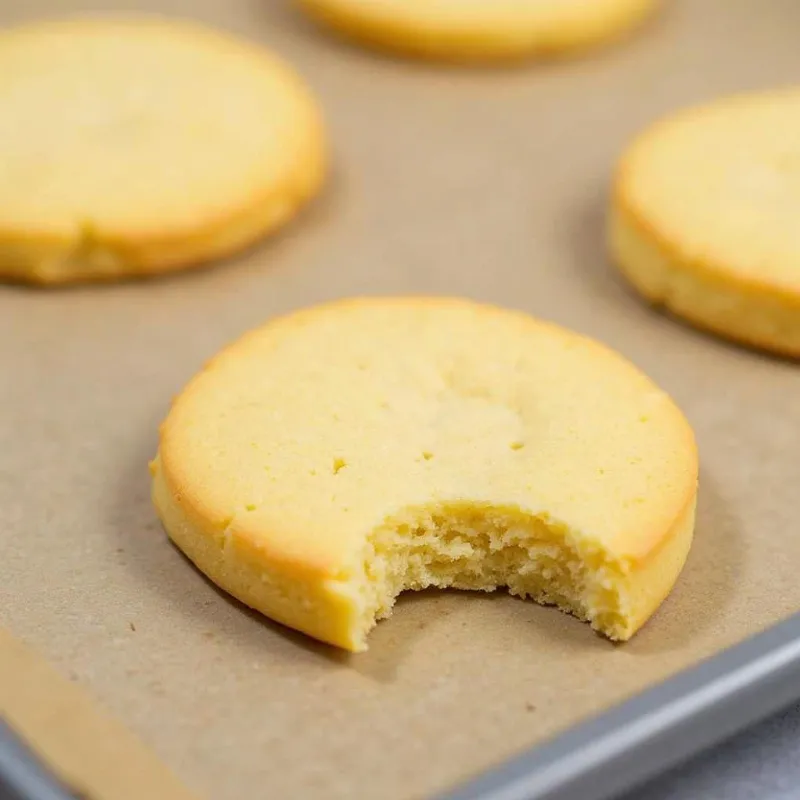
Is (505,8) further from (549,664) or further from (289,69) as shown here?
(549,664)

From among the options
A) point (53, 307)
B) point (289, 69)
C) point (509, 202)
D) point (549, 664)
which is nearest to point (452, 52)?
point (289, 69)

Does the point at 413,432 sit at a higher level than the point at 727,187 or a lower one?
lower

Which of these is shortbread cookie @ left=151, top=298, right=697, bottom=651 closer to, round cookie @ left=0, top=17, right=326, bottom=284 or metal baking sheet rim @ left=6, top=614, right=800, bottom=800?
metal baking sheet rim @ left=6, top=614, right=800, bottom=800

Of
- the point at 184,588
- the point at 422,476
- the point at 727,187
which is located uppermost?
the point at 727,187

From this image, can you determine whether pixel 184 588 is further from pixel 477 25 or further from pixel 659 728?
pixel 477 25

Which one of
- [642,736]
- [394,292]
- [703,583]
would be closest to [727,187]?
[394,292]

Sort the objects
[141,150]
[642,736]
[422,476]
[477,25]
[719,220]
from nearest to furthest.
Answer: [642,736]
[422,476]
[719,220]
[141,150]
[477,25]

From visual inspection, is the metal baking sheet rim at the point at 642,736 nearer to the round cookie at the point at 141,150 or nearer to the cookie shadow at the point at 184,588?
the cookie shadow at the point at 184,588

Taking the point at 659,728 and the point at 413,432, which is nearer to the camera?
the point at 659,728
